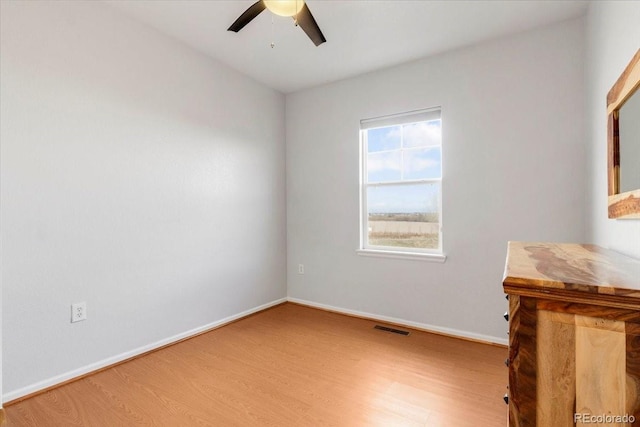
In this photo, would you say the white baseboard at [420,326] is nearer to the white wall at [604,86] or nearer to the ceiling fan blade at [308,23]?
the white wall at [604,86]

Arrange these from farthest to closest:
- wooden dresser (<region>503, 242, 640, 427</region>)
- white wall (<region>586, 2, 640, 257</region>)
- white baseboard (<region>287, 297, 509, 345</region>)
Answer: white baseboard (<region>287, 297, 509, 345</region>) → white wall (<region>586, 2, 640, 257</region>) → wooden dresser (<region>503, 242, 640, 427</region>)

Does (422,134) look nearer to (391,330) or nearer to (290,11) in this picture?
(290,11)

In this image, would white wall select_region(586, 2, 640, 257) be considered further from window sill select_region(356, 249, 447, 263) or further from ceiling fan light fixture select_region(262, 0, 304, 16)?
ceiling fan light fixture select_region(262, 0, 304, 16)

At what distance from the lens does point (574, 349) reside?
0.71 metres

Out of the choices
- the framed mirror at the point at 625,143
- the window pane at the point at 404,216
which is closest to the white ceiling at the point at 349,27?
the framed mirror at the point at 625,143

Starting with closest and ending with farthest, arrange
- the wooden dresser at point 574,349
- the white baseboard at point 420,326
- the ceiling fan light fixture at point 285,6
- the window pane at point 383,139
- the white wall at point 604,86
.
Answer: the wooden dresser at point 574,349, the white wall at point 604,86, the ceiling fan light fixture at point 285,6, the white baseboard at point 420,326, the window pane at point 383,139

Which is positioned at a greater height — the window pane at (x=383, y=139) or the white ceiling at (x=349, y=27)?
the white ceiling at (x=349, y=27)

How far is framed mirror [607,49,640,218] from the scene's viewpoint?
4.06 ft

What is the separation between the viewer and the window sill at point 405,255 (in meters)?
2.83

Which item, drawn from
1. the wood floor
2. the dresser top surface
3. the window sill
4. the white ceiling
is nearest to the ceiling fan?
the white ceiling

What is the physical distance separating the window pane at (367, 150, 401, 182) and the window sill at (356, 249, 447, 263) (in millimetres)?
767

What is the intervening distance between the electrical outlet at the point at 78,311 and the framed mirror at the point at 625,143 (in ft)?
10.1

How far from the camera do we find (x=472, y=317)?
2676mm

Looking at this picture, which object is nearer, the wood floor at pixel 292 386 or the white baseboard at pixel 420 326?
the wood floor at pixel 292 386
